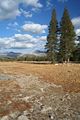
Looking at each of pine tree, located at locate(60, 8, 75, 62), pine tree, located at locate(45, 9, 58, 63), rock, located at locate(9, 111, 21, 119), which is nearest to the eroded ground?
rock, located at locate(9, 111, 21, 119)

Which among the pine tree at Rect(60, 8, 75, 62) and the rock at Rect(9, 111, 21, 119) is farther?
the pine tree at Rect(60, 8, 75, 62)

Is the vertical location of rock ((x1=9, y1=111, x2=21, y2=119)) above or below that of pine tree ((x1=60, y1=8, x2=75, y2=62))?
below

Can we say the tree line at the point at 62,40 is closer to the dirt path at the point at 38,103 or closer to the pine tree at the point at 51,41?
the pine tree at the point at 51,41

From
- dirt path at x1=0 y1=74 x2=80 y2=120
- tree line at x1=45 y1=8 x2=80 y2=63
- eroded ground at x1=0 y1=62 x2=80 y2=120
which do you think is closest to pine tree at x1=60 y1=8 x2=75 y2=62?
tree line at x1=45 y1=8 x2=80 y2=63

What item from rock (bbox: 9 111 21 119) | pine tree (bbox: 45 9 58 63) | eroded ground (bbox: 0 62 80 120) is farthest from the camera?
pine tree (bbox: 45 9 58 63)

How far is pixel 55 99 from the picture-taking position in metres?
18.4

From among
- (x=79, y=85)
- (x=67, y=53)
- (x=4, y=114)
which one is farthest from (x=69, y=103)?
(x=67, y=53)

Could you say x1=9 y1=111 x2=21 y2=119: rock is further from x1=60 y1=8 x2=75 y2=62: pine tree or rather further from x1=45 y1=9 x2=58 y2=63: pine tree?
x1=45 y1=9 x2=58 y2=63: pine tree

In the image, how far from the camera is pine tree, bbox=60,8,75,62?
65.3 m

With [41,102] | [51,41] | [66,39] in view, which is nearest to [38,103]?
[41,102]

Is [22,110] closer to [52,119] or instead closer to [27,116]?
[27,116]

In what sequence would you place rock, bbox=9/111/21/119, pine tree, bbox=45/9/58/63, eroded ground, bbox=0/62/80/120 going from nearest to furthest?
1. rock, bbox=9/111/21/119
2. eroded ground, bbox=0/62/80/120
3. pine tree, bbox=45/9/58/63

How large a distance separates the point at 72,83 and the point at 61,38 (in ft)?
140

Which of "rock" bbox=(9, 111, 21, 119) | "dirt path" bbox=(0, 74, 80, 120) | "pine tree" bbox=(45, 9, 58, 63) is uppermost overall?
"pine tree" bbox=(45, 9, 58, 63)
